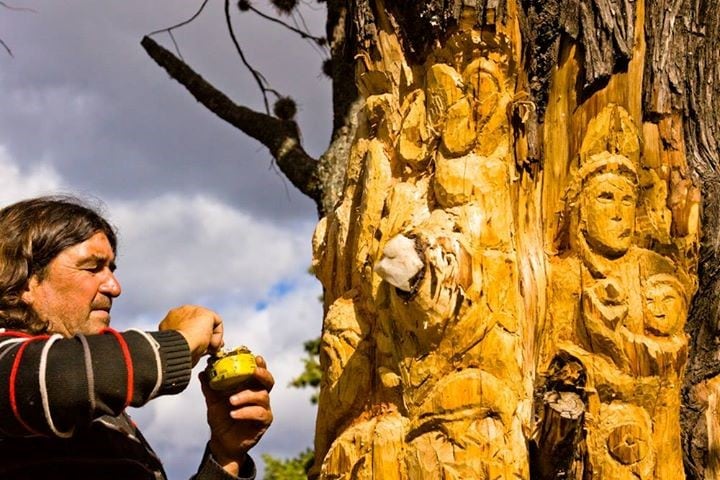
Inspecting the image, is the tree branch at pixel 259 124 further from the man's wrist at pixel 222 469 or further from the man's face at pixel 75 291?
the man's face at pixel 75 291

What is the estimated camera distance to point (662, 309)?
3.35m

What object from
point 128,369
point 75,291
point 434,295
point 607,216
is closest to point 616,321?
point 607,216

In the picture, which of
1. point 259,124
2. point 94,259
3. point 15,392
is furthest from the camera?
point 259,124

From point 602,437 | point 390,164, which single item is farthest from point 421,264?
A: point 602,437

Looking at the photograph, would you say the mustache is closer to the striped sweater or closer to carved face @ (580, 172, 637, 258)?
the striped sweater

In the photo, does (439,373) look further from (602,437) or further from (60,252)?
(60,252)

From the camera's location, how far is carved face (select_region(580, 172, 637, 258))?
3.32 meters

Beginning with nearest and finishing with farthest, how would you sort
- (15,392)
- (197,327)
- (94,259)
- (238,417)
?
(15,392), (197,327), (94,259), (238,417)

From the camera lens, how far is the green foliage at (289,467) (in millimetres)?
10727

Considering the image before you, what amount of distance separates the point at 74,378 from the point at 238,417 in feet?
2.58

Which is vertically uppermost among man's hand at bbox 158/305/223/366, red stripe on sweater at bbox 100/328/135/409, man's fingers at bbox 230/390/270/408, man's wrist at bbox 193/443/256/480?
man's hand at bbox 158/305/223/366

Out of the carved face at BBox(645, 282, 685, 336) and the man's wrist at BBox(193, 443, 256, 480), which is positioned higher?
the carved face at BBox(645, 282, 685, 336)

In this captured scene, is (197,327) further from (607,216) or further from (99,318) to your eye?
(607,216)

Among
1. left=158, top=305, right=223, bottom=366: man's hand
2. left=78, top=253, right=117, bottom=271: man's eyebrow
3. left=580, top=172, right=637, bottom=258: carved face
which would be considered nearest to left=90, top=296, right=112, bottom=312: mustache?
left=78, top=253, right=117, bottom=271: man's eyebrow
